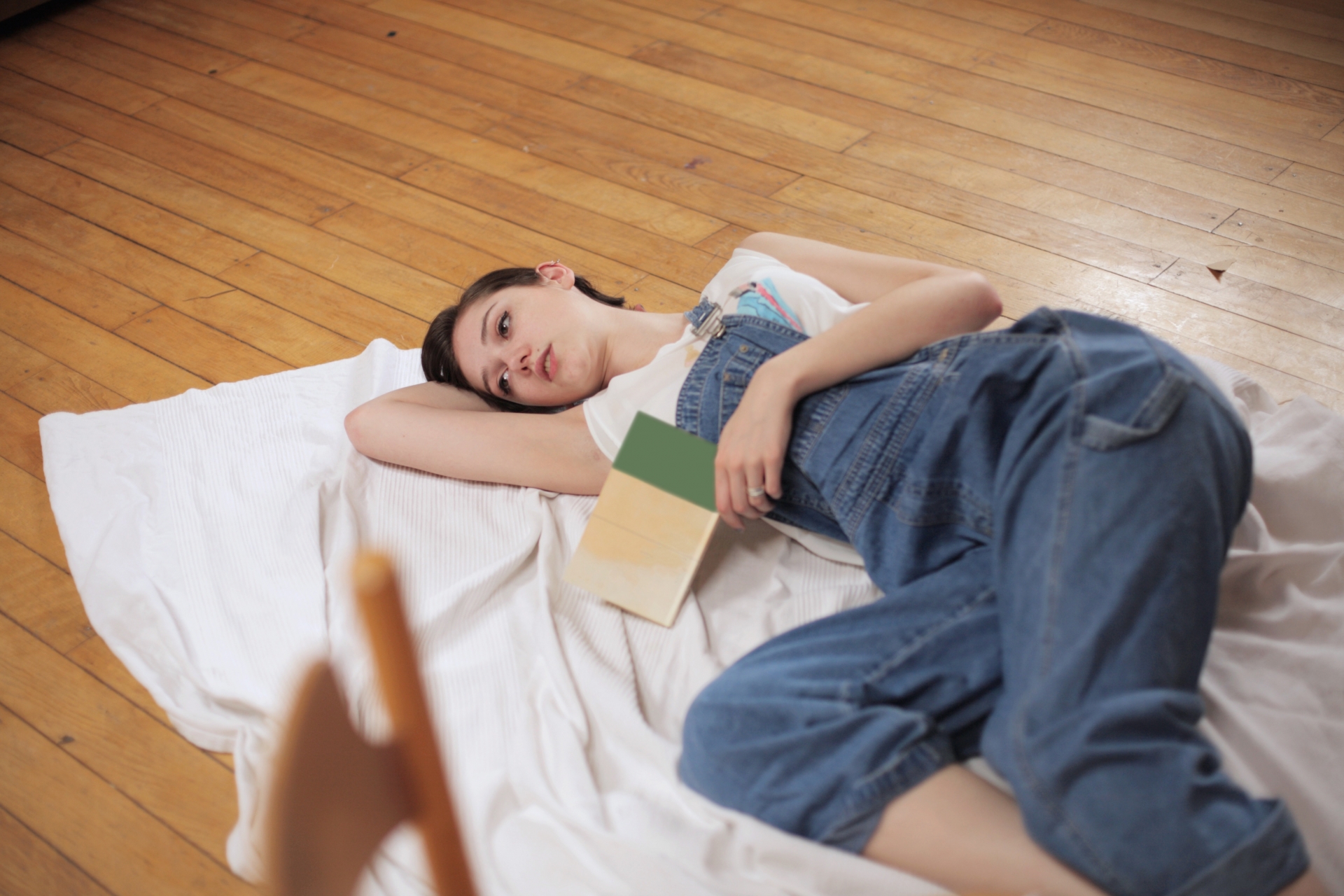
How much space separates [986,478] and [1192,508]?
19 centimetres

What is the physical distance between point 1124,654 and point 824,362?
1.38 feet

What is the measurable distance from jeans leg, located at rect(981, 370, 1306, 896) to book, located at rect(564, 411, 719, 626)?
0.34 meters

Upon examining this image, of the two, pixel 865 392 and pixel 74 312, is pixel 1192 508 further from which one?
pixel 74 312

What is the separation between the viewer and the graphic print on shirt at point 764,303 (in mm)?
1207

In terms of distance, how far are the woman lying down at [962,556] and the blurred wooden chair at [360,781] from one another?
48cm

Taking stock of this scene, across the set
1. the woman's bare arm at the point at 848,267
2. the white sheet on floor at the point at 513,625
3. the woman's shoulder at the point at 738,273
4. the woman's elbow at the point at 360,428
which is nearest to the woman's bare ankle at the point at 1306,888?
the white sheet on floor at the point at 513,625

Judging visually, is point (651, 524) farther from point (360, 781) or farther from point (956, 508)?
point (360, 781)

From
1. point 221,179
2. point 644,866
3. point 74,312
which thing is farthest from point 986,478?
point 221,179

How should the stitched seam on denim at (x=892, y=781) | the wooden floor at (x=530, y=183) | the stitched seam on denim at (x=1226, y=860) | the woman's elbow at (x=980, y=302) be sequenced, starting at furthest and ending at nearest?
the wooden floor at (x=530, y=183), the woman's elbow at (x=980, y=302), the stitched seam on denim at (x=892, y=781), the stitched seam on denim at (x=1226, y=860)

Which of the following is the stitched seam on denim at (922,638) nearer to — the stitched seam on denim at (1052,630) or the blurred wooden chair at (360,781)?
the stitched seam on denim at (1052,630)

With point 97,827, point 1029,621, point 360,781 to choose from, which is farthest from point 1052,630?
point 97,827

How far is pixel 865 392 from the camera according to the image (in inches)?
42.5

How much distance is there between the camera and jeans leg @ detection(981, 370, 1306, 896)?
76 cm

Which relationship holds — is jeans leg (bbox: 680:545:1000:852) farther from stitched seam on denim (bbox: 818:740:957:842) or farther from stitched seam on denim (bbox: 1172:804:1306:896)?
stitched seam on denim (bbox: 1172:804:1306:896)
